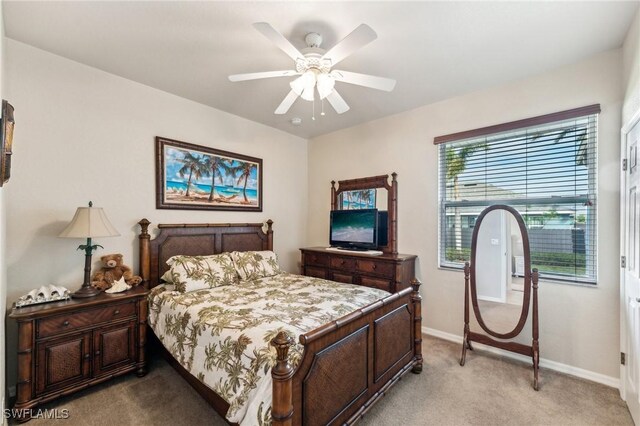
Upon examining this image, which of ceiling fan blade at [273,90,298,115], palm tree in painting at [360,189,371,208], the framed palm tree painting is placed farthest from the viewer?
palm tree in painting at [360,189,371,208]

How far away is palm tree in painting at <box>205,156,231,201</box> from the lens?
3494 millimetres

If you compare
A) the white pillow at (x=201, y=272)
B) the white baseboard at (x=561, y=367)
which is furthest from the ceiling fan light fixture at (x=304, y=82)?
the white baseboard at (x=561, y=367)

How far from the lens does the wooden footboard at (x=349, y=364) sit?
1346 millimetres

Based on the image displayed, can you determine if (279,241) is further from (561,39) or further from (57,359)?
(561,39)

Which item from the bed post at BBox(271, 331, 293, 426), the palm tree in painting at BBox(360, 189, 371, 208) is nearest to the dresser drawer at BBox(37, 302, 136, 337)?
the bed post at BBox(271, 331, 293, 426)

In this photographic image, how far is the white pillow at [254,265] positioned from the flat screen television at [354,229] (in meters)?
1.01

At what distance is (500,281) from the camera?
Answer: 108 inches

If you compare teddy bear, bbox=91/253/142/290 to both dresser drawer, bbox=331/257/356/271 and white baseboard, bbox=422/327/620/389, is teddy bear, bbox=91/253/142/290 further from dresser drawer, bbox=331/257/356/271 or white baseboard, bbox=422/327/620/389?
white baseboard, bbox=422/327/620/389

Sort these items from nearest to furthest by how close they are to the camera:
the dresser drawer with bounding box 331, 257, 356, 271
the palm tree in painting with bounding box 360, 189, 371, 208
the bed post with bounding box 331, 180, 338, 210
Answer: the dresser drawer with bounding box 331, 257, 356, 271 → the palm tree in painting with bounding box 360, 189, 371, 208 → the bed post with bounding box 331, 180, 338, 210

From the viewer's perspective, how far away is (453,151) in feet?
10.9

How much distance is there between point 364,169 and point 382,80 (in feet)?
6.84

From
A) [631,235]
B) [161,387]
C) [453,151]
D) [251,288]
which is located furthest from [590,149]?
[161,387]

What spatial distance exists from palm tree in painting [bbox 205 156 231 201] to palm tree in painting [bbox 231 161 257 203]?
11cm

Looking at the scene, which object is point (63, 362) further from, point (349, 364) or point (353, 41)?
point (353, 41)
